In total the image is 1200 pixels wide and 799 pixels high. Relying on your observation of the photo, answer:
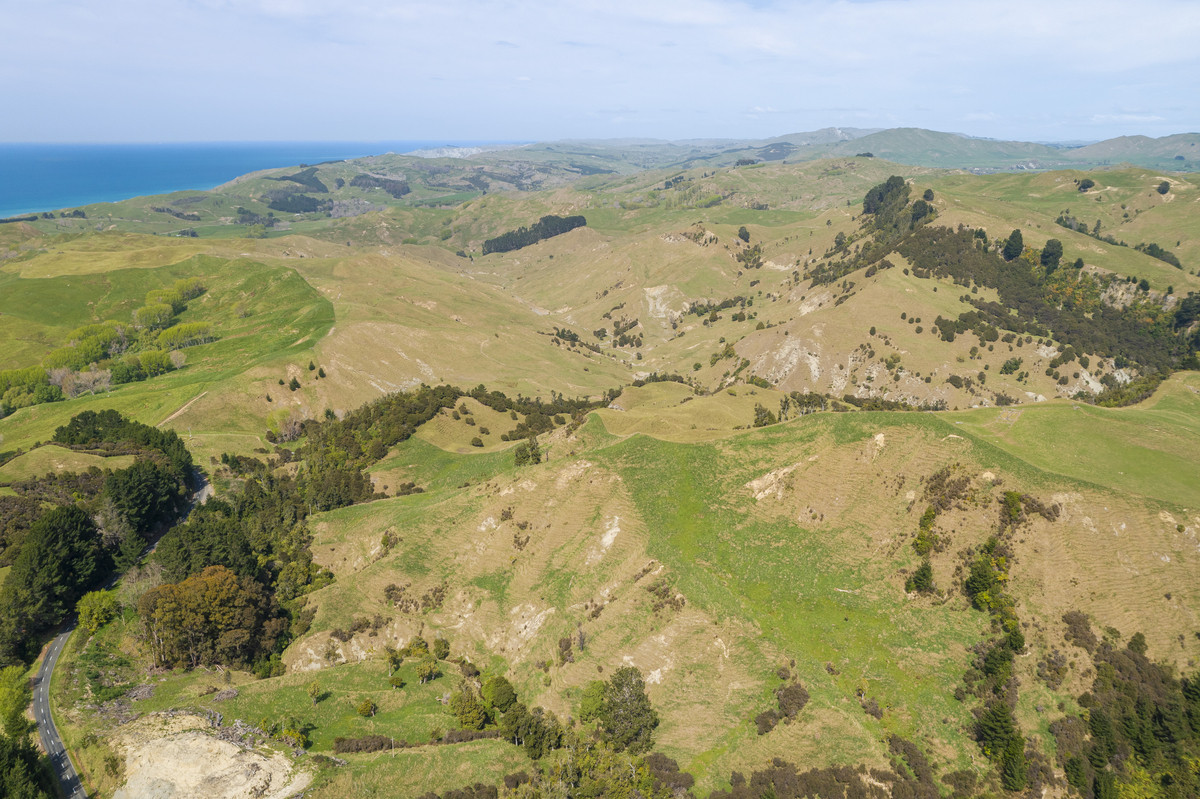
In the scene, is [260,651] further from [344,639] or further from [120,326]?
[120,326]

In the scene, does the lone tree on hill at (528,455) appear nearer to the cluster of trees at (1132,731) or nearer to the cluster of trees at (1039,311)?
the cluster of trees at (1132,731)

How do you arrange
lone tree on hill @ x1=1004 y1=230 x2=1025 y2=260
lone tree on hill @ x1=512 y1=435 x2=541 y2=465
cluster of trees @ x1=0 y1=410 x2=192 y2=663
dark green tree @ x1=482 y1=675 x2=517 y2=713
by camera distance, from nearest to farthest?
dark green tree @ x1=482 y1=675 x2=517 y2=713 < cluster of trees @ x1=0 y1=410 x2=192 y2=663 < lone tree on hill @ x1=512 y1=435 x2=541 y2=465 < lone tree on hill @ x1=1004 y1=230 x2=1025 y2=260

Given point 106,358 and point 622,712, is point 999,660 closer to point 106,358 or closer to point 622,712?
point 622,712

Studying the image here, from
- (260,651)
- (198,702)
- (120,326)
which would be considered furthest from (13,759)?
(120,326)

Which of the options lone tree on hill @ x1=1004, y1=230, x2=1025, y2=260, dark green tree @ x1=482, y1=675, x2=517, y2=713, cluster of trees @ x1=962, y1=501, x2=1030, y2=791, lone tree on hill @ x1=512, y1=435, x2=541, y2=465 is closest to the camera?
cluster of trees @ x1=962, y1=501, x2=1030, y2=791

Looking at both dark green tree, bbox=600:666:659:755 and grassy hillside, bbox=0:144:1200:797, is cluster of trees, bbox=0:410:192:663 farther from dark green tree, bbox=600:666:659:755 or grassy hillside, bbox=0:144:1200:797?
dark green tree, bbox=600:666:659:755

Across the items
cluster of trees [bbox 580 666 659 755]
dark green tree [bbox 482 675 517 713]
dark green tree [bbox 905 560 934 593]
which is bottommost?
dark green tree [bbox 482 675 517 713]

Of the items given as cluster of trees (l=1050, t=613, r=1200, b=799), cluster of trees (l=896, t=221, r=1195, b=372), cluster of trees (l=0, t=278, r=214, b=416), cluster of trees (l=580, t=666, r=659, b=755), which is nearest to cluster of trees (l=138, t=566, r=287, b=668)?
cluster of trees (l=580, t=666, r=659, b=755)

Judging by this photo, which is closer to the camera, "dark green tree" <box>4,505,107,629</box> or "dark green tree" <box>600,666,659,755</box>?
"dark green tree" <box>600,666,659,755</box>
